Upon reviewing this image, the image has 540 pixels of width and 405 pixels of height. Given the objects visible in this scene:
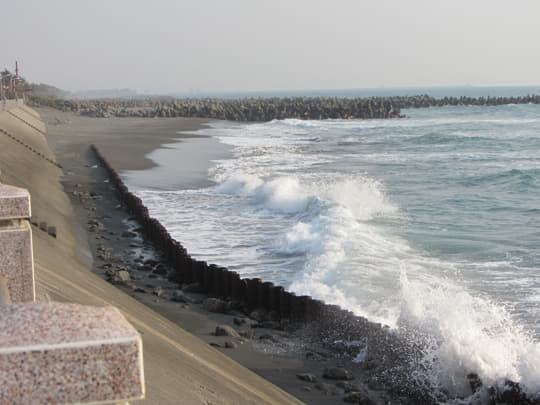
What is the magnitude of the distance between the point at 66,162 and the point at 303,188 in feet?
37.6

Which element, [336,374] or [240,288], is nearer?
[336,374]

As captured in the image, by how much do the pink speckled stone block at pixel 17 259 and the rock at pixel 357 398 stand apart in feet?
16.7

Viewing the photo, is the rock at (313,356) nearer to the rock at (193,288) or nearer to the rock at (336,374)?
the rock at (336,374)

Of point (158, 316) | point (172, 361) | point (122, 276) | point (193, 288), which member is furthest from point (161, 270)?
point (172, 361)

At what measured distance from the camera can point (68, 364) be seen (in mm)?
1231

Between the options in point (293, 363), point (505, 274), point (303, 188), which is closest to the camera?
point (293, 363)

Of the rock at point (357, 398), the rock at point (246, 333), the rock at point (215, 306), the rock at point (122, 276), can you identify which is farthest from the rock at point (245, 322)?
the rock at point (357, 398)

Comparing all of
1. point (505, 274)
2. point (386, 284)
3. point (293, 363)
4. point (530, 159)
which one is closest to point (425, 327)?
point (293, 363)

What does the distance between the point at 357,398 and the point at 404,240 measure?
824 cm

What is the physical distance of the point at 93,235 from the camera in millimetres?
15000

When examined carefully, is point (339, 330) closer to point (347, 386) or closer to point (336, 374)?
point (336, 374)

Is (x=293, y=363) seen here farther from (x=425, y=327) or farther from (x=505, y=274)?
(x=505, y=274)

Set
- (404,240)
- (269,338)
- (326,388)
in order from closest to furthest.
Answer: (326,388) < (269,338) < (404,240)

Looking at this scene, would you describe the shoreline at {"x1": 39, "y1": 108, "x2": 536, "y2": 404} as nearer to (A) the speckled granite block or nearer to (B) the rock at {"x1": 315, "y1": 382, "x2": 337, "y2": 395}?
(B) the rock at {"x1": 315, "y1": 382, "x2": 337, "y2": 395}
